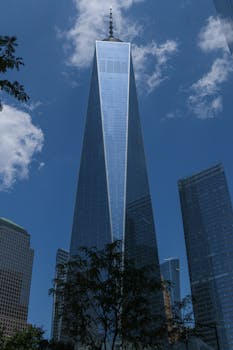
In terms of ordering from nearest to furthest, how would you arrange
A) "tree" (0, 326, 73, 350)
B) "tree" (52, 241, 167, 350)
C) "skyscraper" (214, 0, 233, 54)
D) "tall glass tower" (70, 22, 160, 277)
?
"tree" (52, 241, 167, 350), "skyscraper" (214, 0, 233, 54), "tree" (0, 326, 73, 350), "tall glass tower" (70, 22, 160, 277)

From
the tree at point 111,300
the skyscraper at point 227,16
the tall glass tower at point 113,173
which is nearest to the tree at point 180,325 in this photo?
the tree at point 111,300

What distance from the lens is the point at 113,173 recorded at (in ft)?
471

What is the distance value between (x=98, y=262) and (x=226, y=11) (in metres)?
28.4

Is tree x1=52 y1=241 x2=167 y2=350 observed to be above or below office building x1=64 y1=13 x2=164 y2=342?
below

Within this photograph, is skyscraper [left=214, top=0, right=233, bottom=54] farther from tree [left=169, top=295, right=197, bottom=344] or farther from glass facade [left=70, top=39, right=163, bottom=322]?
glass facade [left=70, top=39, right=163, bottom=322]

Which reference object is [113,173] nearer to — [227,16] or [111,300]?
[227,16]

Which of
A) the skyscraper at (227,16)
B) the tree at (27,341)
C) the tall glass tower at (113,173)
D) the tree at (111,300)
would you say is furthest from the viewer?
the tall glass tower at (113,173)

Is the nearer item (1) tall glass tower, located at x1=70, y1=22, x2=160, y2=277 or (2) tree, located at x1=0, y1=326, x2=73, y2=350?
(2) tree, located at x1=0, y1=326, x2=73, y2=350

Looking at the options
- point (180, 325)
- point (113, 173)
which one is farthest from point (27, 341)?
point (113, 173)

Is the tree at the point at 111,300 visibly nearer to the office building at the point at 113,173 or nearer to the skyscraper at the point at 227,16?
the skyscraper at the point at 227,16

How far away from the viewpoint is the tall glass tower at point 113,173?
142 metres

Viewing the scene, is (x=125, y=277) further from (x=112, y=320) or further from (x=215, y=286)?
(x=215, y=286)

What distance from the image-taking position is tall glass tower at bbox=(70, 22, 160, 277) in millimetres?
141750

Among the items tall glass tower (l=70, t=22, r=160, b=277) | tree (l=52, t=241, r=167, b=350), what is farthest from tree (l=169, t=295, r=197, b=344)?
tall glass tower (l=70, t=22, r=160, b=277)
